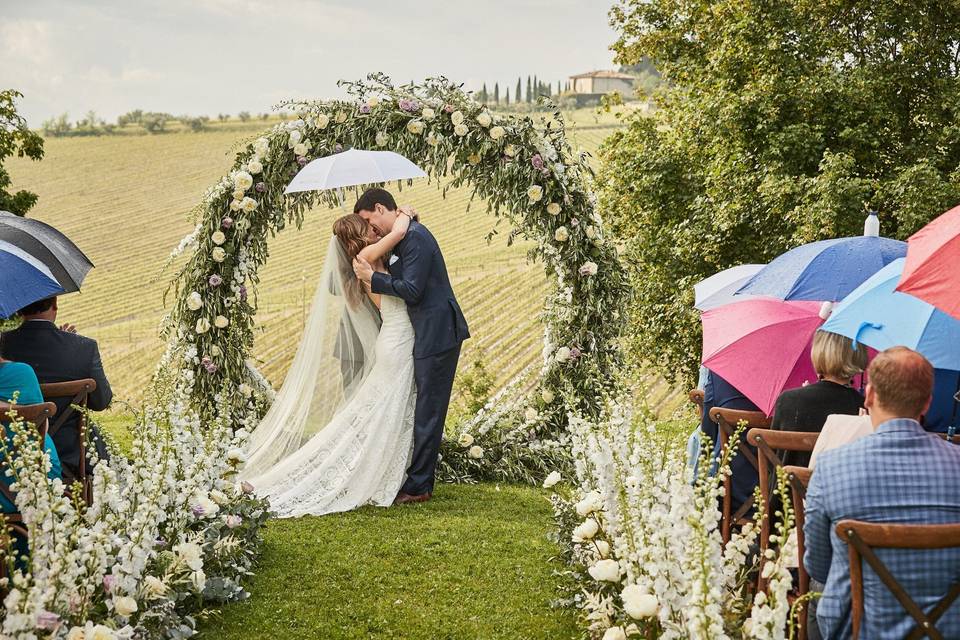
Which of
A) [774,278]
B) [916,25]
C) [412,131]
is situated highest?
[916,25]

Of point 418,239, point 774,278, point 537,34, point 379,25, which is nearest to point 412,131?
point 418,239

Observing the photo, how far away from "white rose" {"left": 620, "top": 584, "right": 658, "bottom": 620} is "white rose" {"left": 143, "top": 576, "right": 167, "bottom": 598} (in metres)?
1.81

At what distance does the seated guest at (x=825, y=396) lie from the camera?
4078mm

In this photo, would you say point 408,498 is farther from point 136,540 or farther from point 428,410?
point 136,540

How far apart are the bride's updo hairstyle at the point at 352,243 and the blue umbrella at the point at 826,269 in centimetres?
291

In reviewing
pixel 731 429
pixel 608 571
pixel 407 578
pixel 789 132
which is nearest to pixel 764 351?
pixel 731 429

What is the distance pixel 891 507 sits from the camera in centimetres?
279

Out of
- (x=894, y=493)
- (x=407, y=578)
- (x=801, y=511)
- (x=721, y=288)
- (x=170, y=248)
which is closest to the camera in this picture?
(x=894, y=493)

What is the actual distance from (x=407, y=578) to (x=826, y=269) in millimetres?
2734

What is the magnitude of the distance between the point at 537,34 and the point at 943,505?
4120 cm

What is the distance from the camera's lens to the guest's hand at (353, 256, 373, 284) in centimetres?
677

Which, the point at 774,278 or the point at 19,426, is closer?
the point at 19,426

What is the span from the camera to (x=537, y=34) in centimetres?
4191

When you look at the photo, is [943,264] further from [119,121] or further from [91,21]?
[91,21]
